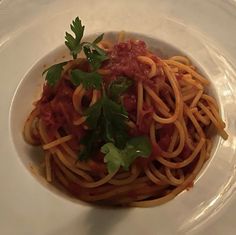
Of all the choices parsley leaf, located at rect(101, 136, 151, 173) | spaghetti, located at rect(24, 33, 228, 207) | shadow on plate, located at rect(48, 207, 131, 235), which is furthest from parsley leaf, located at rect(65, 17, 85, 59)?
shadow on plate, located at rect(48, 207, 131, 235)

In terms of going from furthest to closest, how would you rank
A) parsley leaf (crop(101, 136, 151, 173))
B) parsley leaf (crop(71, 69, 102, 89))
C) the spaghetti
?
the spaghetti, parsley leaf (crop(71, 69, 102, 89)), parsley leaf (crop(101, 136, 151, 173))

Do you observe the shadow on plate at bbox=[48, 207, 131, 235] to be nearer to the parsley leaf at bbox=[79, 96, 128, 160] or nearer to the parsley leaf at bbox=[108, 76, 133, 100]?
the parsley leaf at bbox=[79, 96, 128, 160]

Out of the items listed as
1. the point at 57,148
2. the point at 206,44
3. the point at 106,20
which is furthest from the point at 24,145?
the point at 206,44

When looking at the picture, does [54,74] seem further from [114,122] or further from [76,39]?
[114,122]

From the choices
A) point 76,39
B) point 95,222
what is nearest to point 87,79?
point 76,39

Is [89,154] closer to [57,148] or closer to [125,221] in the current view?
[57,148]

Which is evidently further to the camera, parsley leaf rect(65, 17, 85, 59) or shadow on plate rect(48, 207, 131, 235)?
parsley leaf rect(65, 17, 85, 59)

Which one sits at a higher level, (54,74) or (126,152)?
(54,74)
